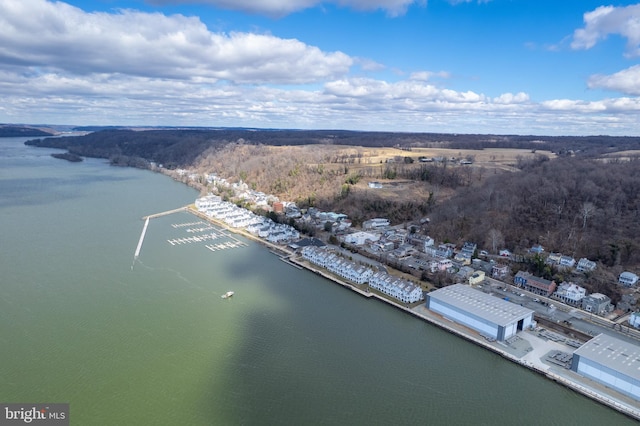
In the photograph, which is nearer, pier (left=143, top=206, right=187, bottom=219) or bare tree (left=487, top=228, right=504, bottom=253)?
bare tree (left=487, top=228, right=504, bottom=253)

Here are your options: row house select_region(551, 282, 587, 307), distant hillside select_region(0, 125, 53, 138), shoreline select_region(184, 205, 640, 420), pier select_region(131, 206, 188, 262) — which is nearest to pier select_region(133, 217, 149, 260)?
pier select_region(131, 206, 188, 262)

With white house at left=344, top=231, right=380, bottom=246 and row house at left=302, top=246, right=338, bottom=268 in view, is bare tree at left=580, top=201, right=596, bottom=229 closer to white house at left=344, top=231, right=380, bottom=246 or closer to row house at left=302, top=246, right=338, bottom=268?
white house at left=344, top=231, right=380, bottom=246

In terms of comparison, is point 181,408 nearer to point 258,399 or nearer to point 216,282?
point 258,399

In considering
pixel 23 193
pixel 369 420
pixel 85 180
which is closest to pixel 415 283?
pixel 369 420

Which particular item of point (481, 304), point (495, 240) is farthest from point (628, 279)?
point (481, 304)

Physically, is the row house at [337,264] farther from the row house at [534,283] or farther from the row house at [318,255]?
the row house at [534,283]

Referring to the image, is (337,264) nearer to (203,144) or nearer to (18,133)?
(203,144)
